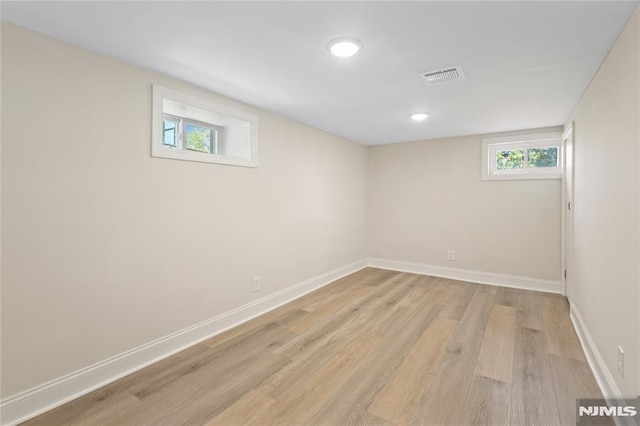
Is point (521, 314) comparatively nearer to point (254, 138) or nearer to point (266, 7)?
point (254, 138)

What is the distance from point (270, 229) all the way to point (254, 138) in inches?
39.5

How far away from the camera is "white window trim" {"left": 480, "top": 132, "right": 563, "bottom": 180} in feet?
13.3

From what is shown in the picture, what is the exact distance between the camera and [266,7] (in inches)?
61.6

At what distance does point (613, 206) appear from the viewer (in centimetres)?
186

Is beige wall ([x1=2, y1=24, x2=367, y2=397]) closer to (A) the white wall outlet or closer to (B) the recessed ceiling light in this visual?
(B) the recessed ceiling light

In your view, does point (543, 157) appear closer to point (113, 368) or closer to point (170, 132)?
point (170, 132)

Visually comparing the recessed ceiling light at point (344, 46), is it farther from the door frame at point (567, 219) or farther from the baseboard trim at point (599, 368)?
the door frame at point (567, 219)

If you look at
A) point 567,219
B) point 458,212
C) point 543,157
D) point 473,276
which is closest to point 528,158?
point 543,157

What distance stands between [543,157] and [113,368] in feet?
17.2

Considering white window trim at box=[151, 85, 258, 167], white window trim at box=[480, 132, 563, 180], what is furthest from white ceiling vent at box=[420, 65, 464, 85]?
white window trim at box=[480, 132, 563, 180]

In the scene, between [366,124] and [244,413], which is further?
[366,124]

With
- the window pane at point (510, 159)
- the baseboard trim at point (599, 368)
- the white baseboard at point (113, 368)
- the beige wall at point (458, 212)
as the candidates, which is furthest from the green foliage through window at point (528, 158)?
the white baseboard at point (113, 368)

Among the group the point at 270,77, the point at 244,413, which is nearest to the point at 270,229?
the point at 270,77

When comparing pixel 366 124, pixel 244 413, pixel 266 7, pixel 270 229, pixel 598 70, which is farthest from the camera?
pixel 366 124
